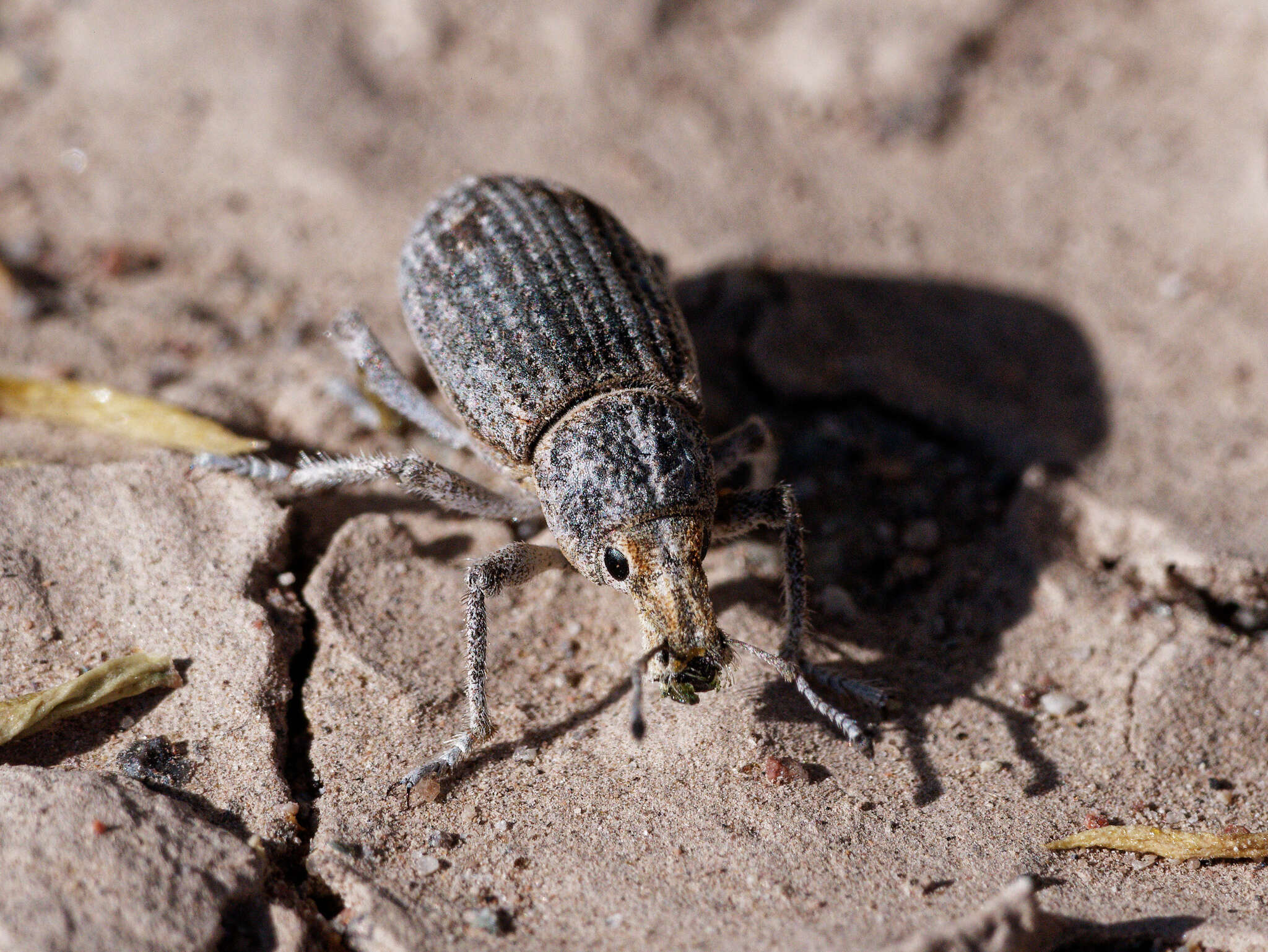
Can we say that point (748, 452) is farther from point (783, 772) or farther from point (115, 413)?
point (115, 413)

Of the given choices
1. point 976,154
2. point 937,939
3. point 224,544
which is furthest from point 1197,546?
point 224,544

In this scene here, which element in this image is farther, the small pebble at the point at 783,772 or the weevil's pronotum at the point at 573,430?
the weevil's pronotum at the point at 573,430

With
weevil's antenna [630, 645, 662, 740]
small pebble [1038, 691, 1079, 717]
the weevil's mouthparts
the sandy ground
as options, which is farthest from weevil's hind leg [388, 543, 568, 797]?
small pebble [1038, 691, 1079, 717]

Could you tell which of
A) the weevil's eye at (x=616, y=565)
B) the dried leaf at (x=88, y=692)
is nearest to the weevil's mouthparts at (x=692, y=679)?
the weevil's eye at (x=616, y=565)

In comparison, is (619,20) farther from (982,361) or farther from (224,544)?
(224,544)

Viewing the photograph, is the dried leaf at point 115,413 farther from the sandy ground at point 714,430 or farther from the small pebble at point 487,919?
the small pebble at point 487,919
